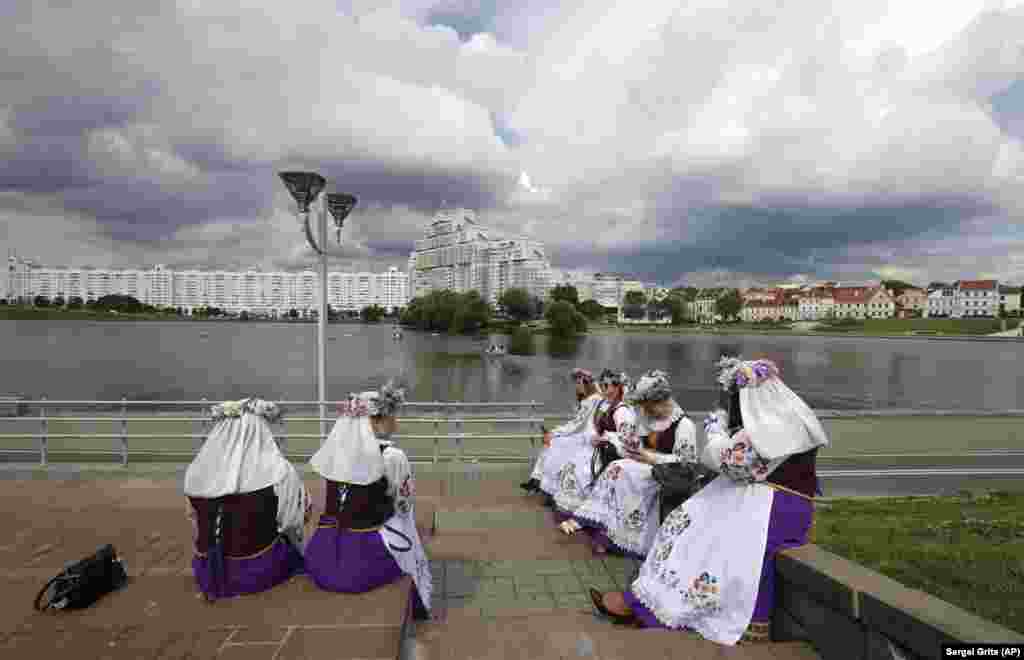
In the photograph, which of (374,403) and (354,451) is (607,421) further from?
(354,451)

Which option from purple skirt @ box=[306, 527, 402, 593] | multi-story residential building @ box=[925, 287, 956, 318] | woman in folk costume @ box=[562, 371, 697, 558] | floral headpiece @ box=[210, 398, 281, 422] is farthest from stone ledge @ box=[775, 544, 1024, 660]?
multi-story residential building @ box=[925, 287, 956, 318]

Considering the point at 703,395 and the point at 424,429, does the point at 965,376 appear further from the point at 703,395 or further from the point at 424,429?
the point at 424,429

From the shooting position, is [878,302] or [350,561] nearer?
[350,561]

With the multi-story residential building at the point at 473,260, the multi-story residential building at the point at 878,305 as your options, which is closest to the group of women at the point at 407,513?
the multi-story residential building at the point at 473,260

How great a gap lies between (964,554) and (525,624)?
3.07 metres

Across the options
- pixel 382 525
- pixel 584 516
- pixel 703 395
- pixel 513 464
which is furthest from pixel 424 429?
pixel 703 395

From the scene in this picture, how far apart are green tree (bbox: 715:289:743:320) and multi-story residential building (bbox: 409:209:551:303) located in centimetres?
4676

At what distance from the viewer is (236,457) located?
295 centimetres

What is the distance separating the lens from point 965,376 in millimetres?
35469

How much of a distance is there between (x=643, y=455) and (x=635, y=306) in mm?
137774

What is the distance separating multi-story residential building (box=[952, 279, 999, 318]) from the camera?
11569 cm

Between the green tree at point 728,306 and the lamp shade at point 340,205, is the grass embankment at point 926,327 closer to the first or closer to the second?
the green tree at point 728,306

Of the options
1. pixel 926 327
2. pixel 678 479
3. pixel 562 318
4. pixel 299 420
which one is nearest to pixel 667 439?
pixel 678 479

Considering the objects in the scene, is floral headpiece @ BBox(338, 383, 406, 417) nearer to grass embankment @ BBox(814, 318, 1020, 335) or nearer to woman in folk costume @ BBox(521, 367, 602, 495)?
woman in folk costume @ BBox(521, 367, 602, 495)
